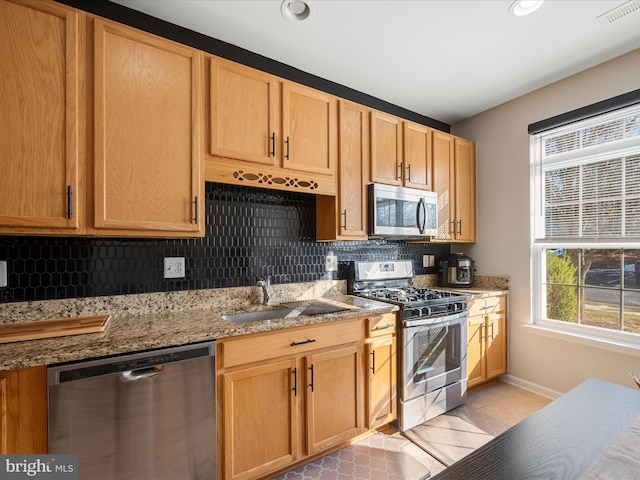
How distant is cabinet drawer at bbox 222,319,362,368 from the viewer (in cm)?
157

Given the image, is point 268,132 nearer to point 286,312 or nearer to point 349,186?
point 349,186

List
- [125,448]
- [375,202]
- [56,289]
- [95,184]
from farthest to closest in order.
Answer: [375,202], [56,289], [95,184], [125,448]

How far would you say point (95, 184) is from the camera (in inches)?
59.5

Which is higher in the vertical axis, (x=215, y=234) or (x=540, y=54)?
(x=540, y=54)

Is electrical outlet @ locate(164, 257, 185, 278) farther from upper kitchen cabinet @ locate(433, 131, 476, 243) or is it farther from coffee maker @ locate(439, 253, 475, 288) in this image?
coffee maker @ locate(439, 253, 475, 288)

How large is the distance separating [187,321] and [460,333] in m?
2.08

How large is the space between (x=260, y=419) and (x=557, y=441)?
1.37 m

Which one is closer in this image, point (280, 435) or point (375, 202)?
point (280, 435)

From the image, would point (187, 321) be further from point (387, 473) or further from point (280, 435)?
point (387, 473)

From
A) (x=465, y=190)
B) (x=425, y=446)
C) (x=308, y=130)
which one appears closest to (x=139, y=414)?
(x=425, y=446)

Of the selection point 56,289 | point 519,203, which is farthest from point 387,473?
point 519,203

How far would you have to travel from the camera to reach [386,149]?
8.58ft

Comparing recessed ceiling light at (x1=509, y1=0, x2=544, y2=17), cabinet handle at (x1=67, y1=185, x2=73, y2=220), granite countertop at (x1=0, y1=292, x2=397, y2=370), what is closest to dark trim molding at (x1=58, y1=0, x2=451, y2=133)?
cabinet handle at (x1=67, y1=185, x2=73, y2=220)

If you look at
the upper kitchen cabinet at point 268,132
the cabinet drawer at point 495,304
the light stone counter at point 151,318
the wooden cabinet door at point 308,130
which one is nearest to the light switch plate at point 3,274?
the light stone counter at point 151,318
